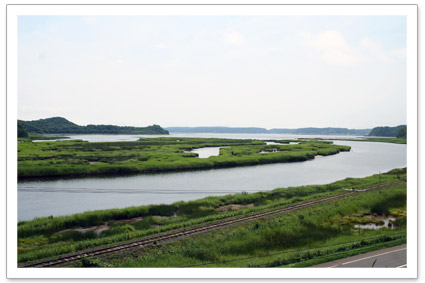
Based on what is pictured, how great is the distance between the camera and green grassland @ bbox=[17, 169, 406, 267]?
1330 centimetres

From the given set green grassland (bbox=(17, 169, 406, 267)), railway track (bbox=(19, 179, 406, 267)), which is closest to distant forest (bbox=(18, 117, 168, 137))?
green grassland (bbox=(17, 169, 406, 267))

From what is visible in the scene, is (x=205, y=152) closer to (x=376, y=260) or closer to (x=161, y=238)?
(x=161, y=238)

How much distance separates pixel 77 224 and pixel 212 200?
1159 cm

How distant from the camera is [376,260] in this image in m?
11.5

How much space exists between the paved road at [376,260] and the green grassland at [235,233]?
0.45 metres

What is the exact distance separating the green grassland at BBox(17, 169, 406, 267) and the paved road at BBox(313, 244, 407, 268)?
1.48 ft

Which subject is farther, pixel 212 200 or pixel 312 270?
pixel 212 200

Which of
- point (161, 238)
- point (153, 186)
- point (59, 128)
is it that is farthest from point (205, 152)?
point (161, 238)

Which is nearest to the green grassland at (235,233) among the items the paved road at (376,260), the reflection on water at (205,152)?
the paved road at (376,260)

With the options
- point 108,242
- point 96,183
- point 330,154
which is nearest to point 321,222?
point 108,242

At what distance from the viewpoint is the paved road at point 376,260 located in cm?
1115

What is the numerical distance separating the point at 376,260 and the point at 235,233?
24.5ft
